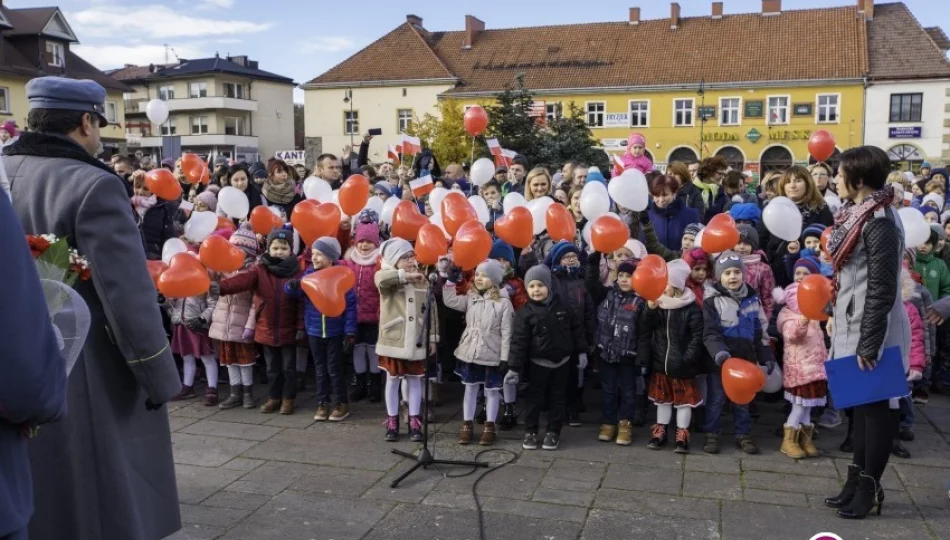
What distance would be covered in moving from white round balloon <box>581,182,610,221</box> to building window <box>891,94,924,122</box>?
40.4m

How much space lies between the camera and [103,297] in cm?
287

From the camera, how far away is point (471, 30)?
52.2 meters

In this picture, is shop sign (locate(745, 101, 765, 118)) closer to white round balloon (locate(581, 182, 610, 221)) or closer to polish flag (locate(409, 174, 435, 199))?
polish flag (locate(409, 174, 435, 199))

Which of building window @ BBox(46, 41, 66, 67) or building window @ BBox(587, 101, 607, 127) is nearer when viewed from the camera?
building window @ BBox(46, 41, 66, 67)

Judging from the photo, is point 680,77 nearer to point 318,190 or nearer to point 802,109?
point 802,109

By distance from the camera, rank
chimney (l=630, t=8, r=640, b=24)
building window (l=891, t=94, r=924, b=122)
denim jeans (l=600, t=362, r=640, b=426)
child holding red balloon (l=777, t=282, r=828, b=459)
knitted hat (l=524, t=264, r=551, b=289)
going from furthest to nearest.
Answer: chimney (l=630, t=8, r=640, b=24) → building window (l=891, t=94, r=924, b=122) → denim jeans (l=600, t=362, r=640, b=426) → knitted hat (l=524, t=264, r=551, b=289) → child holding red balloon (l=777, t=282, r=828, b=459)

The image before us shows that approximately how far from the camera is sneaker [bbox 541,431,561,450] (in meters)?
5.84

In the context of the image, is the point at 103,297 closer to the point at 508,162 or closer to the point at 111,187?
the point at 111,187

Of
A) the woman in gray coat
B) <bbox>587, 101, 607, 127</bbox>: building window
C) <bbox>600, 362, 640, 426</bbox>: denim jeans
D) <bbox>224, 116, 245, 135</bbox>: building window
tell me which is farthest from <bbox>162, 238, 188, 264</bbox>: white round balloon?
<bbox>224, 116, 245, 135</bbox>: building window

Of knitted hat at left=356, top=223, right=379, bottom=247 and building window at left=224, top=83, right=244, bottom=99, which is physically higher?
building window at left=224, top=83, right=244, bottom=99

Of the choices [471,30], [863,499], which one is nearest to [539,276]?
[863,499]

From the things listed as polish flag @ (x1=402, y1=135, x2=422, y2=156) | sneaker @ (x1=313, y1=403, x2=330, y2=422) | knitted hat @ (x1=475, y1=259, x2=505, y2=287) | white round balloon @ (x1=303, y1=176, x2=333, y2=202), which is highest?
polish flag @ (x1=402, y1=135, x2=422, y2=156)

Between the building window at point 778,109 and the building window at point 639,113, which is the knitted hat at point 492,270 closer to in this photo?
the building window at point 778,109

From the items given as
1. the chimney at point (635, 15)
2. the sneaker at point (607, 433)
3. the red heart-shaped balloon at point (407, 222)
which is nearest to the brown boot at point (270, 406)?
the red heart-shaped balloon at point (407, 222)
